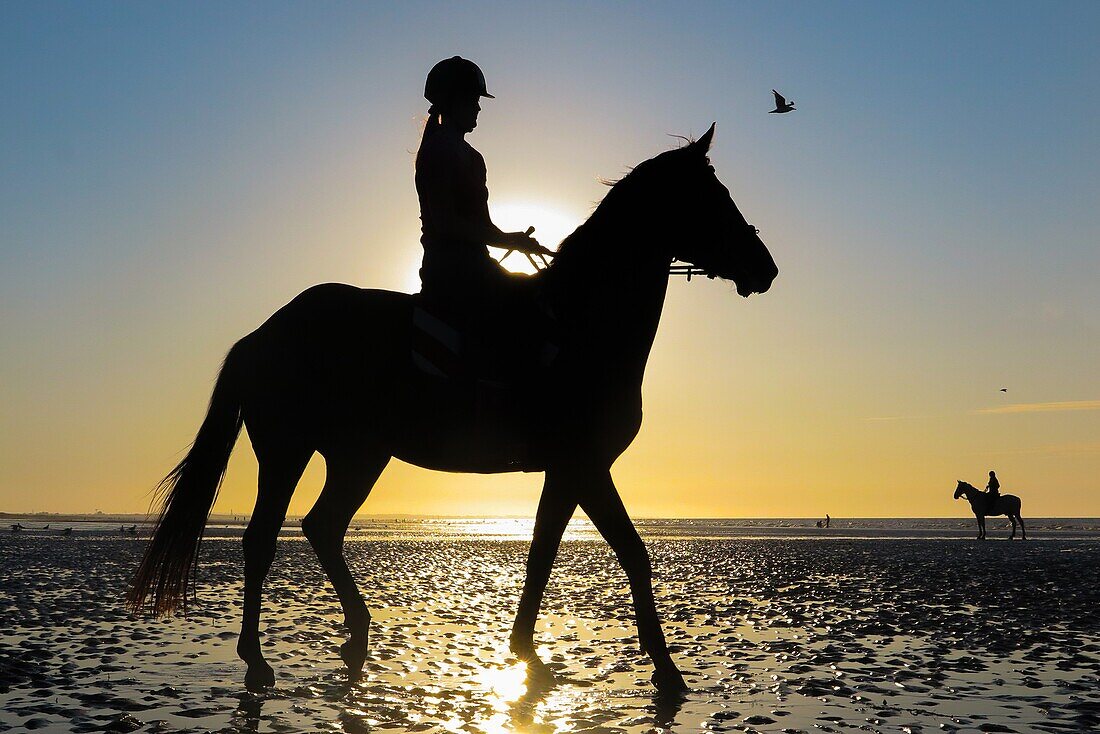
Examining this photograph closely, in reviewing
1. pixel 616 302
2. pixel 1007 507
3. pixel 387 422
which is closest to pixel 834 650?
pixel 616 302

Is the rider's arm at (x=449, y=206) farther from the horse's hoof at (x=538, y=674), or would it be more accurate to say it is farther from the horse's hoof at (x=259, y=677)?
the horse's hoof at (x=259, y=677)

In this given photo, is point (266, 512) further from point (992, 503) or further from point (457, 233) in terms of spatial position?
point (992, 503)

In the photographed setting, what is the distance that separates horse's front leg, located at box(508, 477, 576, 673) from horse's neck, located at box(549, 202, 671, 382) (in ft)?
3.54

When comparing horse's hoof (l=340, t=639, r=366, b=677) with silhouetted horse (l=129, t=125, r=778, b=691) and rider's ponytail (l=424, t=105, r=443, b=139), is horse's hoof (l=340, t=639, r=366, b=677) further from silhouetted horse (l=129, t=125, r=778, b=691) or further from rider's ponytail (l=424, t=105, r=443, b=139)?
rider's ponytail (l=424, t=105, r=443, b=139)

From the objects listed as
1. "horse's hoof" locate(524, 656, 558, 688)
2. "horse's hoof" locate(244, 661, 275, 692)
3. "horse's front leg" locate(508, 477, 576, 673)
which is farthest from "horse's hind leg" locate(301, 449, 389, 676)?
"horse's hoof" locate(524, 656, 558, 688)

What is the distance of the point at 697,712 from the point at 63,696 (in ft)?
12.8

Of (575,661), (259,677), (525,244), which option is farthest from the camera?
(575,661)

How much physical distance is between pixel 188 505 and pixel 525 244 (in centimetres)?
324

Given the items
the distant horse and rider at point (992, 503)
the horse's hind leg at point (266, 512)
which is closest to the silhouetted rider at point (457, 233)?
the horse's hind leg at point (266, 512)

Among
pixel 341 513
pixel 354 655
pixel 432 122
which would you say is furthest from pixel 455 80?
pixel 354 655

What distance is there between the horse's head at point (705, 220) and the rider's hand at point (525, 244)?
889 millimetres

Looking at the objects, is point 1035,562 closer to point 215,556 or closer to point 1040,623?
point 1040,623

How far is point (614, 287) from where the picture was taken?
7.02 meters

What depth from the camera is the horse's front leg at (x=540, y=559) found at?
23.5ft
